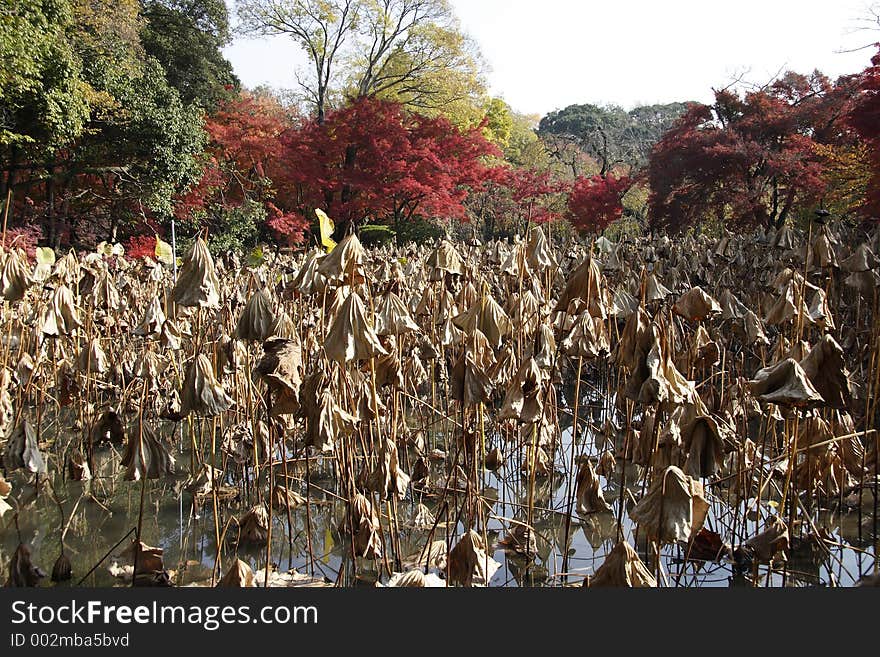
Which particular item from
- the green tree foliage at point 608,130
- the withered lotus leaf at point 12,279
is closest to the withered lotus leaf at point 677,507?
the withered lotus leaf at point 12,279

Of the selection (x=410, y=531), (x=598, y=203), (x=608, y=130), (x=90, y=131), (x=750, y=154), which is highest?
(x=608, y=130)

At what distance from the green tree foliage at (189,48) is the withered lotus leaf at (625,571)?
18.1m

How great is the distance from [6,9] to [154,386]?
10.0 meters

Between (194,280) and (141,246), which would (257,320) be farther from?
(141,246)

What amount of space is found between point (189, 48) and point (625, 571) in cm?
2056

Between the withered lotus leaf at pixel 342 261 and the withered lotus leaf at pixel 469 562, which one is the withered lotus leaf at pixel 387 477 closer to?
the withered lotus leaf at pixel 469 562

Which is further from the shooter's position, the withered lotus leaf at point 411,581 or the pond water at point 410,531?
the pond water at point 410,531

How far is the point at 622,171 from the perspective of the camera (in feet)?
86.4

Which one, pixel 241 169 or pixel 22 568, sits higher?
pixel 241 169

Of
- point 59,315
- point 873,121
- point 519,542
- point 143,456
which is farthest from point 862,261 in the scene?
point 873,121

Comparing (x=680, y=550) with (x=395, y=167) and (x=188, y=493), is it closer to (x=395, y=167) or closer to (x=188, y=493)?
(x=188, y=493)

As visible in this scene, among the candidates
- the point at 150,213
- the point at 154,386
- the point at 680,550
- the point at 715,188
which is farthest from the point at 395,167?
the point at 680,550

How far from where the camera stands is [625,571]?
71.9 inches

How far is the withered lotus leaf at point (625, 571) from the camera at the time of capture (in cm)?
183
